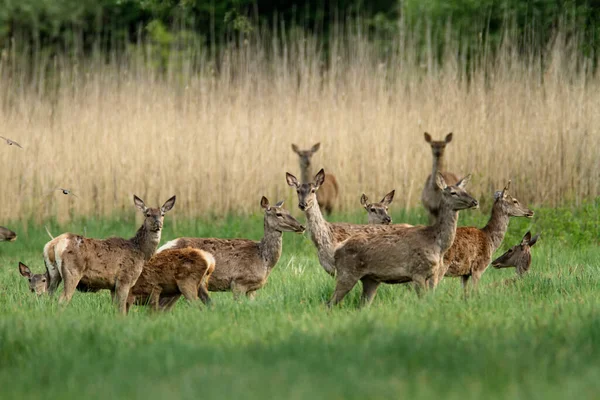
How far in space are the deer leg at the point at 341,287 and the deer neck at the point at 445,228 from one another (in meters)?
0.87

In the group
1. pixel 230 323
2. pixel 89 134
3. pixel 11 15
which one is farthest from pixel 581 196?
pixel 11 15

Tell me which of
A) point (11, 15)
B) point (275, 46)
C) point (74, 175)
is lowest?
point (74, 175)

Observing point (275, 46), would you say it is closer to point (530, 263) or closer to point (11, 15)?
point (530, 263)

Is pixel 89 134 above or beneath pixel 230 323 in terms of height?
above

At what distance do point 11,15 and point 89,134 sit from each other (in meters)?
14.3

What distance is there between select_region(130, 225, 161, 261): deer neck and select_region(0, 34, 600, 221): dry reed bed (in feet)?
21.3

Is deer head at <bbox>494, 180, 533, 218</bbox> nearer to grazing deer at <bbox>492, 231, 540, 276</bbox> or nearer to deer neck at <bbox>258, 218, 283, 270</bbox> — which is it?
grazing deer at <bbox>492, 231, 540, 276</bbox>

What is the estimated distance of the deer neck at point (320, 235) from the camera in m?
11.1

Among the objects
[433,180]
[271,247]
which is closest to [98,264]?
[271,247]

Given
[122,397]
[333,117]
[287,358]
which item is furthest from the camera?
[333,117]

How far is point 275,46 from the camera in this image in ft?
60.8

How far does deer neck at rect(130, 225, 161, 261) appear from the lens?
10211mm

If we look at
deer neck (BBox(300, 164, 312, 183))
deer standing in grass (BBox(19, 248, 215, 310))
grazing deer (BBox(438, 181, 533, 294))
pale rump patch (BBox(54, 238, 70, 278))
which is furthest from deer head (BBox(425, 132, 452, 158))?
pale rump patch (BBox(54, 238, 70, 278))

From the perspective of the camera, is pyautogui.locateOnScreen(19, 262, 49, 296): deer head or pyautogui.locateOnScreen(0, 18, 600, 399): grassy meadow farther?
pyautogui.locateOnScreen(0, 18, 600, 399): grassy meadow
